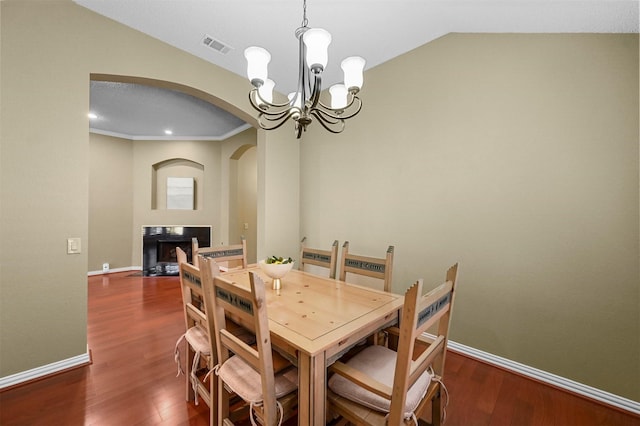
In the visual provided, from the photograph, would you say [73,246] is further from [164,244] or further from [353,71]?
[164,244]

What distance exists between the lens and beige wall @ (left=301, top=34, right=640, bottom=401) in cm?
168

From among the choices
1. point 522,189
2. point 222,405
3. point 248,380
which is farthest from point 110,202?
point 522,189

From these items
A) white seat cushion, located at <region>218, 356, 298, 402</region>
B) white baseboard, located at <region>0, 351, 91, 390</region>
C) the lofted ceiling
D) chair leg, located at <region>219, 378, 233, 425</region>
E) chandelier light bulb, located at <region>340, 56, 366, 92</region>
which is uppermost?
the lofted ceiling

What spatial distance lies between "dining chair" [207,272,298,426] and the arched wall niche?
4924 millimetres

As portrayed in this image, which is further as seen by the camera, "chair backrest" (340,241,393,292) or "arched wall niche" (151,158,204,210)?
"arched wall niche" (151,158,204,210)

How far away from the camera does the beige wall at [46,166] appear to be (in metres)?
1.80

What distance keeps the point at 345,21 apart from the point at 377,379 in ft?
8.81

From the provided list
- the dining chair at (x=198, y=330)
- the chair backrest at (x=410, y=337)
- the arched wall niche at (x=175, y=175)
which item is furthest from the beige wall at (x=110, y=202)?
the chair backrest at (x=410, y=337)

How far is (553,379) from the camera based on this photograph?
6.16 feet

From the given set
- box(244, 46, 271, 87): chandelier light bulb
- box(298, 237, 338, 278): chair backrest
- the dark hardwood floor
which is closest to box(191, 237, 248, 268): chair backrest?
box(298, 237, 338, 278): chair backrest

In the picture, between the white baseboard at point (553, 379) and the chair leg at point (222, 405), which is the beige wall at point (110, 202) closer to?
the chair leg at point (222, 405)

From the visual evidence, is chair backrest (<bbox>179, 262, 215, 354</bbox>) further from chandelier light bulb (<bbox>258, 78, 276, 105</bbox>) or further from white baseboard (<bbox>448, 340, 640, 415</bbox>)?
white baseboard (<bbox>448, 340, 640, 415</bbox>)

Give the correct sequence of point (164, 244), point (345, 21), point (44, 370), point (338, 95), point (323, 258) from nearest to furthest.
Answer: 1. point (338, 95)
2. point (44, 370)
3. point (345, 21)
4. point (323, 258)
5. point (164, 244)

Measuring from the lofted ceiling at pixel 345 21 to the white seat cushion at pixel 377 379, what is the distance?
2520 millimetres
